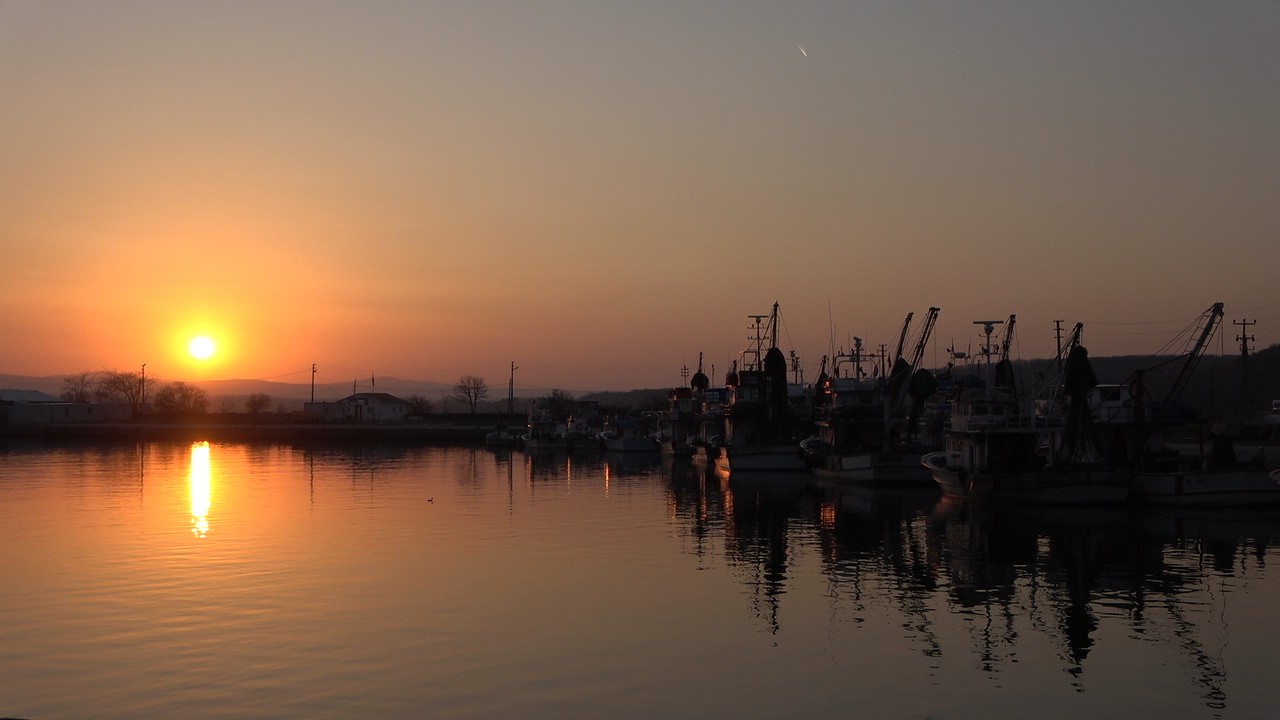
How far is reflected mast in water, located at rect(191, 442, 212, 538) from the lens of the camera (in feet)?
179

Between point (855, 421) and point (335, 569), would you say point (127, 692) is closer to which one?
point (335, 569)

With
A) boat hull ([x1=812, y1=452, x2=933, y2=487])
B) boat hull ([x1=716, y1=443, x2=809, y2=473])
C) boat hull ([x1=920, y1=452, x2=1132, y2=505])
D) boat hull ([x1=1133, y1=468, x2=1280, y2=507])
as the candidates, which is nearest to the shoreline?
boat hull ([x1=716, y1=443, x2=809, y2=473])

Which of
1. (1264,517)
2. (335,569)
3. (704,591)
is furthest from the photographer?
(1264,517)

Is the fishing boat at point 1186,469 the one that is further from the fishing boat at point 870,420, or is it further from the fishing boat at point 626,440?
the fishing boat at point 626,440

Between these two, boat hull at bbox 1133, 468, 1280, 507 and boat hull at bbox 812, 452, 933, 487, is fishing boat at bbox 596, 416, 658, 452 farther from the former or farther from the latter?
boat hull at bbox 1133, 468, 1280, 507

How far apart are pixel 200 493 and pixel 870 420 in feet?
159

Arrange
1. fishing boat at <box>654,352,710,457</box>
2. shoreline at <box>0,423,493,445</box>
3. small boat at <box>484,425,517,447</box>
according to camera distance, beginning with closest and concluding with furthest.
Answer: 1. fishing boat at <box>654,352,710,457</box>
2. small boat at <box>484,425,517,447</box>
3. shoreline at <box>0,423,493,445</box>

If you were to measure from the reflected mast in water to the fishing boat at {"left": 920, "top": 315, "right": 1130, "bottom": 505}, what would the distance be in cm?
3926

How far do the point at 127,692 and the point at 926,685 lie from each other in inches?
638

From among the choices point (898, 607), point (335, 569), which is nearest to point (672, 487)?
point (335, 569)

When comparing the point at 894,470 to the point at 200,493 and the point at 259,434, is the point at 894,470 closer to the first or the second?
the point at 200,493

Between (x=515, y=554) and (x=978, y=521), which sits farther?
(x=978, y=521)

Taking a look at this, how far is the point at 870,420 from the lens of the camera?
303 feet

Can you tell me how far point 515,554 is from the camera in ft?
147
